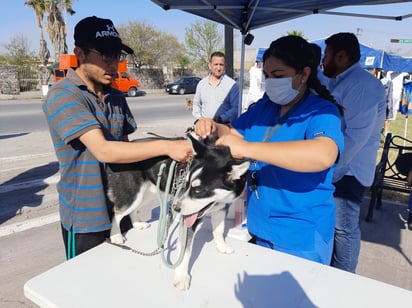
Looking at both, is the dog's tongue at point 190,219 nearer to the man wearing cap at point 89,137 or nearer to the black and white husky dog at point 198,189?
the black and white husky dog at point 198,189

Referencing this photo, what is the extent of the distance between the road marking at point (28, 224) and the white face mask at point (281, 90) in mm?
4094

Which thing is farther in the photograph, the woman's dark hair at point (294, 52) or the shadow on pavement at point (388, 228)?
the shadow on pavement at point (388, 228)

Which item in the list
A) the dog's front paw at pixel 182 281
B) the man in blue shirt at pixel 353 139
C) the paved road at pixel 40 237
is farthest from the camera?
the paved road at pixel 40 237

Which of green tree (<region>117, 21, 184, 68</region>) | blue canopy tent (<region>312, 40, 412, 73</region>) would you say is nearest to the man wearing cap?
blue canopy tent (<region>312, 40, 412, 73</region>)

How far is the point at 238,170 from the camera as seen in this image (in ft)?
5.30

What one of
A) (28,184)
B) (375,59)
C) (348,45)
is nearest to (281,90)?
(348,45)

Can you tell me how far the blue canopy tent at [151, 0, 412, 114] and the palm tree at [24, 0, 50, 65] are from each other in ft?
98.7

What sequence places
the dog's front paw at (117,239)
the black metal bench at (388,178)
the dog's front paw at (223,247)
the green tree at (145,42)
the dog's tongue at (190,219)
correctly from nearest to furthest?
the dog's tongue at (190,219) < the dog's front paw at (223,247) < the dog's front paw at (117,239) < the black metal bench at (388,178) < the green tree at (145,42)

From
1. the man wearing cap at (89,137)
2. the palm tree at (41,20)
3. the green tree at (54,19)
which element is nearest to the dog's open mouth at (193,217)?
the man wearing cap at (89,137)

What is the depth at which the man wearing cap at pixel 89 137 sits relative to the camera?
5.13 feet

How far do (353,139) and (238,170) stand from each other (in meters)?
1.57

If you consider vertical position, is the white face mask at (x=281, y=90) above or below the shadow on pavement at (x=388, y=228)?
above

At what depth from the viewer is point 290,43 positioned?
1.63m

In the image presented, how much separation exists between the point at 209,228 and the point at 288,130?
1.01 metres
